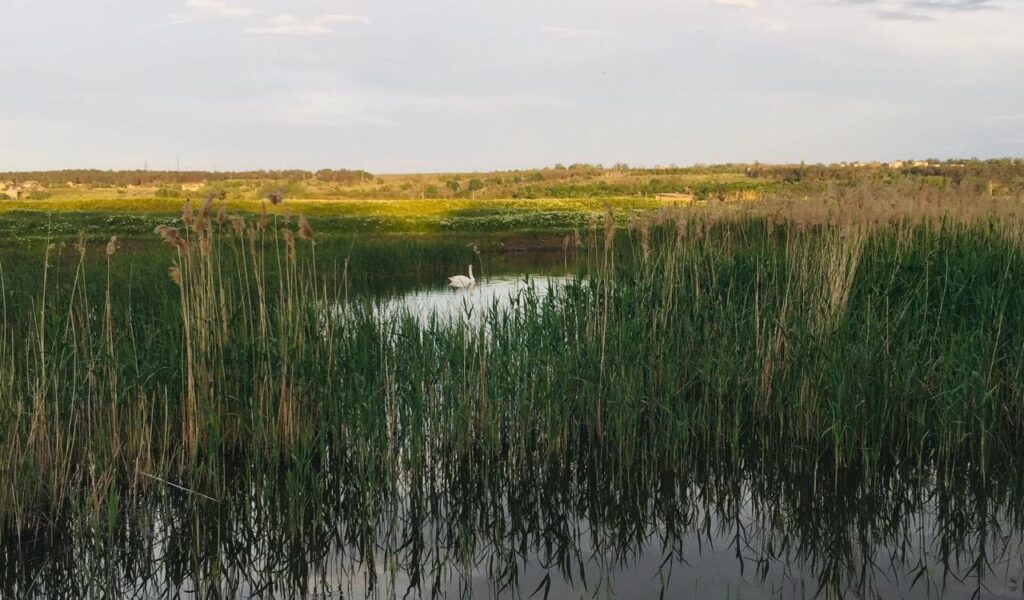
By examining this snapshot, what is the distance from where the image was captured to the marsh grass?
481 cm

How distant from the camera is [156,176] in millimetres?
97125

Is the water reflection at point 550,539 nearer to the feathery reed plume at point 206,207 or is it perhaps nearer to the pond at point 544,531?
the pond at point 544,531

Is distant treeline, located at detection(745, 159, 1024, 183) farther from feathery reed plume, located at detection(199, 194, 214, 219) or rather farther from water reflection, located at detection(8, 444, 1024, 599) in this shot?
feathery reed plume, located at detection(199, 194, 214, 219)

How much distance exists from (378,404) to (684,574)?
241 cm

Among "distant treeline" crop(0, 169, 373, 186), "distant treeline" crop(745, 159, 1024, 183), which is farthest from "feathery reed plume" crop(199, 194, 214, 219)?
"distant treeline" crop(0, 169, 373, 186)

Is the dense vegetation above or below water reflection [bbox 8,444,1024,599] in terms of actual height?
above

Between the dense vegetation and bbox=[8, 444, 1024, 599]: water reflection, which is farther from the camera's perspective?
the dense vegetation

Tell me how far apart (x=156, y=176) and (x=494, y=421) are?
334ft

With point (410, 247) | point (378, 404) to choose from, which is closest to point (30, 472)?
point (378, 404)

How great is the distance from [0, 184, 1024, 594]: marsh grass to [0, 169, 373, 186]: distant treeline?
81185 millimetres

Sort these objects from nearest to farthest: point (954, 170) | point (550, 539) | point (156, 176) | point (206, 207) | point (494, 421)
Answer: point (550, 539) → point (206, 207) → point (494, 421) → point (954, 170) → point (156, 176)

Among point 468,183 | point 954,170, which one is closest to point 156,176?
point 468,183

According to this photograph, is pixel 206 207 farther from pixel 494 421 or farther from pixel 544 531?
pixel 544 531

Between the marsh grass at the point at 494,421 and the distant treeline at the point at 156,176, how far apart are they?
266ft
